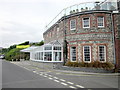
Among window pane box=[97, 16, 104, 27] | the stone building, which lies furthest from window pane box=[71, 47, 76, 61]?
window pane box=[97, 16, 104, 27]

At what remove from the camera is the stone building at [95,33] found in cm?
1768

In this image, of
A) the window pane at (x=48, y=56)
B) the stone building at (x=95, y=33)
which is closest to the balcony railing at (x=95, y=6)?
the stone building at (x=95, y=33)

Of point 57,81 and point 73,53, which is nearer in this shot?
point 57,81

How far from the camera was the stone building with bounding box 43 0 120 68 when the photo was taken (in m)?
17.7

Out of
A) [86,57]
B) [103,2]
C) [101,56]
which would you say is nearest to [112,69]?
[101,56]

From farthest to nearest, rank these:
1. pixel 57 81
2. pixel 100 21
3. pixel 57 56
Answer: pixel 57 56 < pixel 100 21 < pixel 57 81

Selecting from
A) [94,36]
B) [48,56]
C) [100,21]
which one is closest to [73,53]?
[94,36]

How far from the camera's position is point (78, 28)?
62.1ft

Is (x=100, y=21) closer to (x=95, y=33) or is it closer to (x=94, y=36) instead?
(x=95, y=33)

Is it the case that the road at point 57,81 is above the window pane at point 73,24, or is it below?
below

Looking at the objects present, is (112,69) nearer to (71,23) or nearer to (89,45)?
(89,45)

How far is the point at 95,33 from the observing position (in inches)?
707

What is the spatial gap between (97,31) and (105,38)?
4.27 feet

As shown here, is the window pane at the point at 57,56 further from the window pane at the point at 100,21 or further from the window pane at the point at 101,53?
the window pane at the point at 100,21
